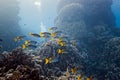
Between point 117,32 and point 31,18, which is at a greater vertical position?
point 31,18

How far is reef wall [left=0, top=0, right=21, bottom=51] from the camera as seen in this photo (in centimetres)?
2505

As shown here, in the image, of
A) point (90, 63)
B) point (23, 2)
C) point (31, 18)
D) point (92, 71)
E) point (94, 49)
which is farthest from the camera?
point (31, 18)

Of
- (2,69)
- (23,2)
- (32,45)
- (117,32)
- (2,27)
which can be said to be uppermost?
(23,2)

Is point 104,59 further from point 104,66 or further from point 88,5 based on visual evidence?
point 88,5

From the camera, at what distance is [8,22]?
26.6 metres

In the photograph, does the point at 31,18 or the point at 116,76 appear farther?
the point at 31,18

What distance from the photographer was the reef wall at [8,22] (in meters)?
25.1

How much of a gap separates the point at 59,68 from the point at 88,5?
15.9m

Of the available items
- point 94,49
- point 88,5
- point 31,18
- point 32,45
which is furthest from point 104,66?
point 31,18

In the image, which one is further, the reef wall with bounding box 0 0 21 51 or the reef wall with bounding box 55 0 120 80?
the reef wall with bounding box 0 0 21 51

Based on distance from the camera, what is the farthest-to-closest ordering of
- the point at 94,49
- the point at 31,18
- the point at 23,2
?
the point at 31,18, the point at 23,2, the point at 94,49

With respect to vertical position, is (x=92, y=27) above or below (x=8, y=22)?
below

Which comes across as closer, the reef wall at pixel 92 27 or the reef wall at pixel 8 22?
the reef wall at pixel 92 27

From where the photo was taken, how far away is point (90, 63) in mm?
17344
